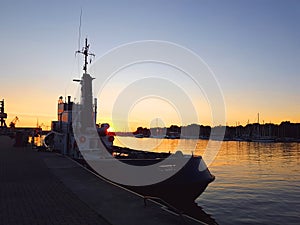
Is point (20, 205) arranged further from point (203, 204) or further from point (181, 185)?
point (203, 204)

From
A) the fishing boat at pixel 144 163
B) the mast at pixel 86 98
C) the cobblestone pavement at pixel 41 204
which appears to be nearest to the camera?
the cobblestone pavement at pixel 41 204

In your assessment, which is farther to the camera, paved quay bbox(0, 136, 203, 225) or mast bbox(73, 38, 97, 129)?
mast bbox(73, 38, 97, 129)

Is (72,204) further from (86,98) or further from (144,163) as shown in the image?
(86,98)

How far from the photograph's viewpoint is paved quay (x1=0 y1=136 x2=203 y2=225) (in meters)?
8.88

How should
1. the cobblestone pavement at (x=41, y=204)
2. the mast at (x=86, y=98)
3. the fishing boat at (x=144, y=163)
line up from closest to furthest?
the cobblestone pavement at (x=41, y=204) → the fishing boat at (x=144, y=163) → the mast at (x=86, y=98)

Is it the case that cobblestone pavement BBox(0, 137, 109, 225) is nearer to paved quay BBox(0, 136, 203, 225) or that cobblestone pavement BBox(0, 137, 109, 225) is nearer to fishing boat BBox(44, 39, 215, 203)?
paved quay BBox(0, 136, 203, 225)

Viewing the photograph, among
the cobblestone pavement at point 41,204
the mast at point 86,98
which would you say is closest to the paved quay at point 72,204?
the cobblestone pavement at point 41,204

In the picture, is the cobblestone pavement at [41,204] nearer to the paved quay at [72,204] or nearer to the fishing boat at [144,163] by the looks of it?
the paved quay at [72,204]

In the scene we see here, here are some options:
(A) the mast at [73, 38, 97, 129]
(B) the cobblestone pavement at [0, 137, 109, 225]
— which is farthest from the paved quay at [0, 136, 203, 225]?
(A) the mast at [73, 38, 97, 129]

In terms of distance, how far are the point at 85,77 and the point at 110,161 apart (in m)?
13.6

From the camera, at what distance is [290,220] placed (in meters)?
17.8

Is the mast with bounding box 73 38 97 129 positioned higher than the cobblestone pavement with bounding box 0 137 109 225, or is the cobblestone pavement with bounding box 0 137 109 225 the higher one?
the mast with bounding box 73 38 97 129

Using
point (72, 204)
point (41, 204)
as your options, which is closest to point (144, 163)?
point (72, 204)

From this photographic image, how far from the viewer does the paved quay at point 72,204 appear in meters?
8.88
